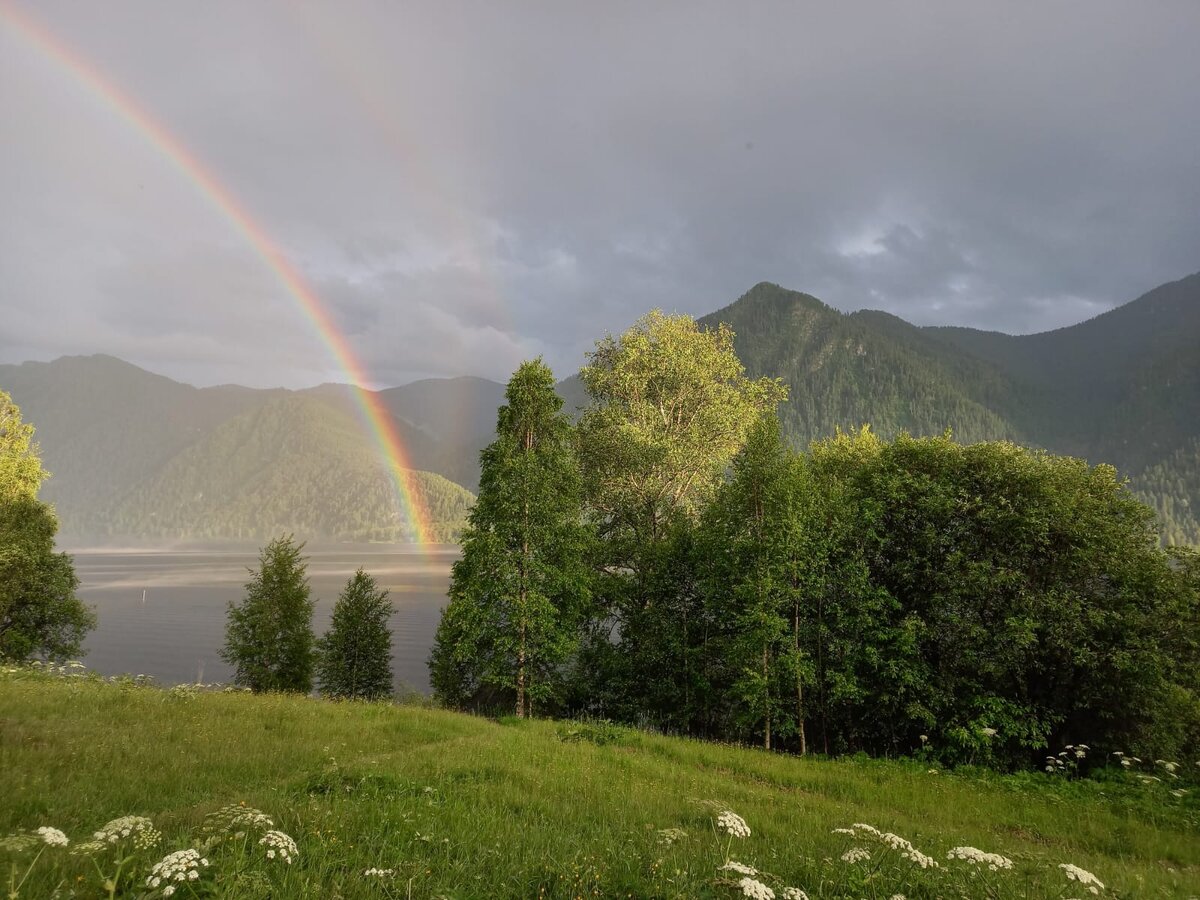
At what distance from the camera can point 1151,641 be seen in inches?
765

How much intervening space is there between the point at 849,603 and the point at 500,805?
Result: 694 inches

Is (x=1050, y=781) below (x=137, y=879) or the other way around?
below

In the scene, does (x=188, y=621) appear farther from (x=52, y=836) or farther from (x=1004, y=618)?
(x=1004, y=618)

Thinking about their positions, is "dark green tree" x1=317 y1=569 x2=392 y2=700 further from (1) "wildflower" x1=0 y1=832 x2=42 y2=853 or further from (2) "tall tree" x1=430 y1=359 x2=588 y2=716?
(1) "wildflower" x1=0 y1=832 x2=42 y2=853

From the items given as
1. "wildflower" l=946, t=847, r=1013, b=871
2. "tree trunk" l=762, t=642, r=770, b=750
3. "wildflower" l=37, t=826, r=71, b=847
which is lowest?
"tree trunk" l=762, t=642, r=770, b=750

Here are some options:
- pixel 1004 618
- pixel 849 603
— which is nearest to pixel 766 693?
pixel 849 603

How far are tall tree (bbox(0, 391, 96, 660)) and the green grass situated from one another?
20.9 m

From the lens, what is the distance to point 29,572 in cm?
3359

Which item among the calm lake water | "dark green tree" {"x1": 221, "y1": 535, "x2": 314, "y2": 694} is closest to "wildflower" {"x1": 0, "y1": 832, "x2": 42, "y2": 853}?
"dark green tree" {"x1": 221, "y1": 535, "x2": 314, "y2": 694}

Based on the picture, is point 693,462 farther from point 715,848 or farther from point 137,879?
point 137,879

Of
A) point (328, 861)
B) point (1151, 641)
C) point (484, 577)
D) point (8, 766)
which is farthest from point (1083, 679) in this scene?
point (8, 766)

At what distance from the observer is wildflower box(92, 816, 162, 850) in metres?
5.18

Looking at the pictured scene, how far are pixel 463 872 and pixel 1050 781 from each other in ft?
57.9

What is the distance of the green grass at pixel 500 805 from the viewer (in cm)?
598
